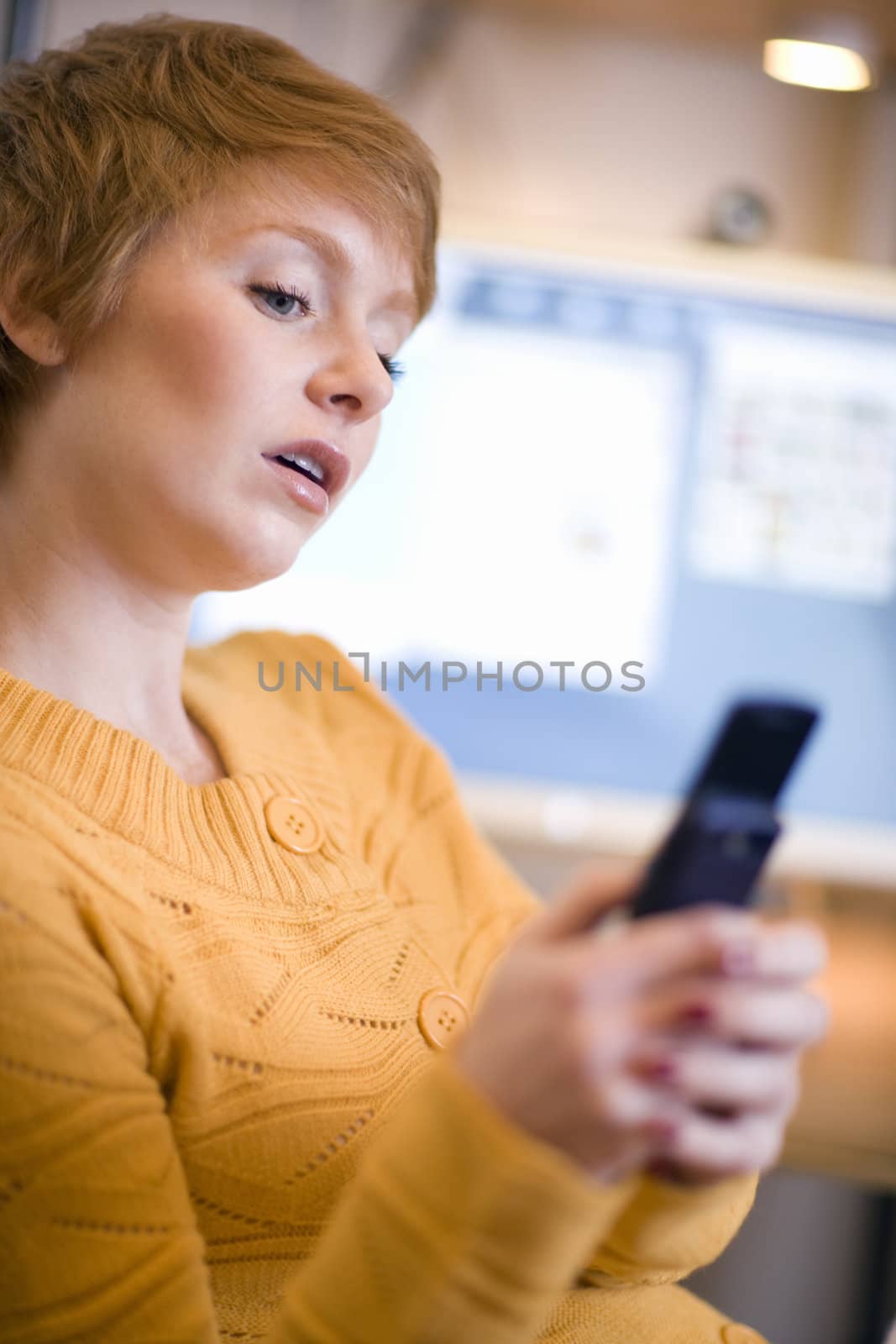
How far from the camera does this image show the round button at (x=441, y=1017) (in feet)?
2.56

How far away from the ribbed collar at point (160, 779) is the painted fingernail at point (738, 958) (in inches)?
14.7

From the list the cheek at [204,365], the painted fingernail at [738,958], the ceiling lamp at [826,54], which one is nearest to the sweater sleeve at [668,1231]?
the painted fingernail at [738,958]

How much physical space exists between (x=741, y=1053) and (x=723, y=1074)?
0.01m

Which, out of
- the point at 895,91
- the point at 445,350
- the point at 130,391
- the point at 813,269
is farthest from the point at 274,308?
the point at 895,91

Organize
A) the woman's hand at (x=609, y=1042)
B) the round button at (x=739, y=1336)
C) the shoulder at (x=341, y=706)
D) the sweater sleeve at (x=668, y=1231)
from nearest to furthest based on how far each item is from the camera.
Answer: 1. the woman's hand at (x=609, y=1042)
2. the sweater sleeve at (x=668, y=1231)
3. the round button at (x=739, y=1336)
4. the shoulder at (x=341, y=706)

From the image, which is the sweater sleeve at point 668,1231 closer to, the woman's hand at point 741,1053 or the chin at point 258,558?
the woman's hand at point 741,1053

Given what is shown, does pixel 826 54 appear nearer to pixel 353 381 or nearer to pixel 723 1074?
pixel 353 381

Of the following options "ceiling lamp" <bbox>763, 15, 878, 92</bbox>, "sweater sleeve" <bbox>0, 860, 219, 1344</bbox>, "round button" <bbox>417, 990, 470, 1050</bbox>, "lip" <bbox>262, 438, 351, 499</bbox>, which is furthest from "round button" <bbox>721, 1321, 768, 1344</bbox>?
"ceiling lamp" <bbox>763, 15, 878, 92</bbox>

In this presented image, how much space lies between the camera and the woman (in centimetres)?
44

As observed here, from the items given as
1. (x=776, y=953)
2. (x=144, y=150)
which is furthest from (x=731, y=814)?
(x=144, y=150)

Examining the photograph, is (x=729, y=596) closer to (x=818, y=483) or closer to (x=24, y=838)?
(x=818, y=483)

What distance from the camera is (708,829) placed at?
1.52ft

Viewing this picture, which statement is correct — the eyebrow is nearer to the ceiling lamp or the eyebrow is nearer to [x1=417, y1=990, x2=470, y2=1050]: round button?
[x1=417, y1=990, x2=470, y2=1050]: round button

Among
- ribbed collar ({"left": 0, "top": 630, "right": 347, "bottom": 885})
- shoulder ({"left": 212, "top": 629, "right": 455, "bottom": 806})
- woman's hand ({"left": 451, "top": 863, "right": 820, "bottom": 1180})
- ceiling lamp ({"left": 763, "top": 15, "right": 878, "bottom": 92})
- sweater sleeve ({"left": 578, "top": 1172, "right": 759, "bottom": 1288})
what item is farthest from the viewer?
ceiling lamp ({"left": 763, "top": 15, "right": 878, "bottom": 92})
